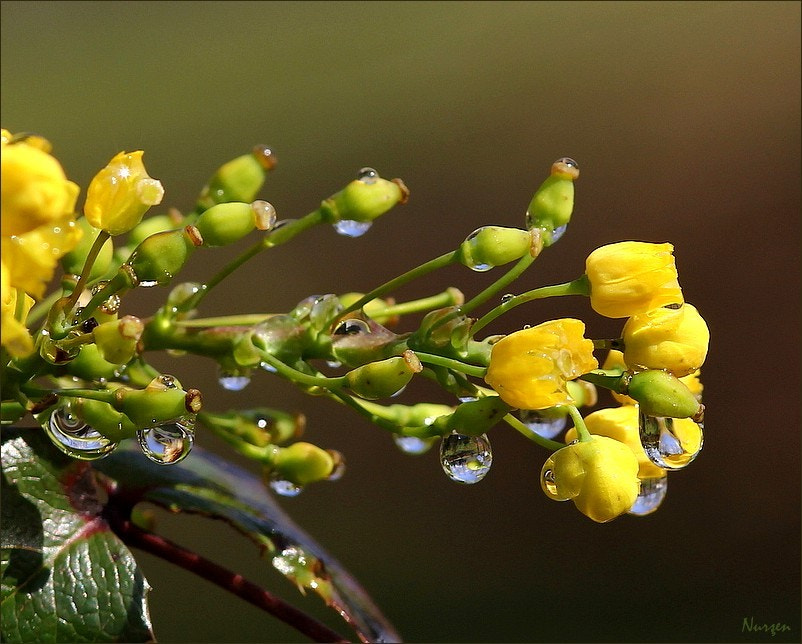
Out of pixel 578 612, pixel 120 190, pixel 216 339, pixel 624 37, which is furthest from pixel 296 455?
pixel 624 37

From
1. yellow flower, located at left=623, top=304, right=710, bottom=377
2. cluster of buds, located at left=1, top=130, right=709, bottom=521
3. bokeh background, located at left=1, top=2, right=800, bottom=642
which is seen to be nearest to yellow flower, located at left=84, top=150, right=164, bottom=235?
cluster of buds, located at left=1, top=130, right=709, bottom=521

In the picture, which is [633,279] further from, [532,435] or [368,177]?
[368,177]

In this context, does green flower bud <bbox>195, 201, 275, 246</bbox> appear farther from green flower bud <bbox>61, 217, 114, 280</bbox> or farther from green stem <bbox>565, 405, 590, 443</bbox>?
green stem <bbox>565, 405, 590, 443</bbox>

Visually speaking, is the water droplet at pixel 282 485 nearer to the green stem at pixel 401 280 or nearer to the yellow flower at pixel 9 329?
the green stem at pixel 401 280

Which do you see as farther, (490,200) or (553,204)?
(490,200)

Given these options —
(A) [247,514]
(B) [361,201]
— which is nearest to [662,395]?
(B) [361,201]

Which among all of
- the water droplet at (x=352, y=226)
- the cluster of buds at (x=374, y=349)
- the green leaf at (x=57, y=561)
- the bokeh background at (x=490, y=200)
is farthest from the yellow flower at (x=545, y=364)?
the bokeh background at (x=490, y=200)
